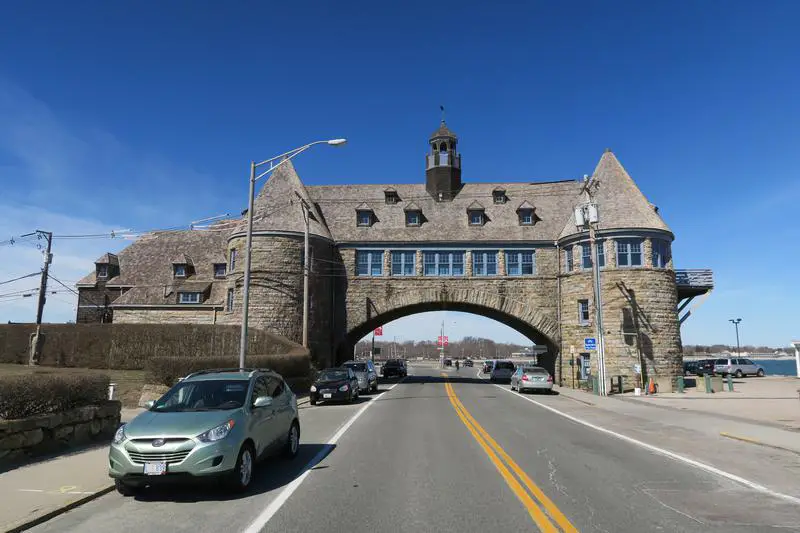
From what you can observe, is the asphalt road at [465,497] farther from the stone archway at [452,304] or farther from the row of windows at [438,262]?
the row of windows at [438,262]

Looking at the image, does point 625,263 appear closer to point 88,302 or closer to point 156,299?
point 156,299

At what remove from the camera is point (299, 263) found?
1452 inches

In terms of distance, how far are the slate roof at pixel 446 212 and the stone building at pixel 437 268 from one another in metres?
0.12

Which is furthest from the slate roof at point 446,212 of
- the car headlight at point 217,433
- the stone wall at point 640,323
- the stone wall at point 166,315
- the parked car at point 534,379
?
the car headlight at point 217,433

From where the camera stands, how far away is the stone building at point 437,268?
111ft

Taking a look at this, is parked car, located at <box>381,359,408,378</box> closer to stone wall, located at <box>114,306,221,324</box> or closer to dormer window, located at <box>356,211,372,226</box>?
dormer window, located at <box>356,211,372,226</box>

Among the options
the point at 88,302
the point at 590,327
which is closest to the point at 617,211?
the point at 590,327

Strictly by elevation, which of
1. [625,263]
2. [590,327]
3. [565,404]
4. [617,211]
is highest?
[617,211]

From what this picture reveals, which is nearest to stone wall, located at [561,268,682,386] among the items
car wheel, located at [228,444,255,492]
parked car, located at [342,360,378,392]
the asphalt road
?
parked car, located at [342,360,378,392]

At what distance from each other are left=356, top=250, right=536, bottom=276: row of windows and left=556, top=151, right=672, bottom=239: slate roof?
168 inches

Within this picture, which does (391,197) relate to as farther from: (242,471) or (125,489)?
(125,489)

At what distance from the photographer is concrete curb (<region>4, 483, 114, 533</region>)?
19.9 ft

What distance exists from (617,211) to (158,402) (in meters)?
32.0

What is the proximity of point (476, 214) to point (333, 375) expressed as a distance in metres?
→ 22.3
